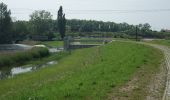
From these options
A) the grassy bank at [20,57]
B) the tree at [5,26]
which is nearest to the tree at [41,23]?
the tree at [5,26]

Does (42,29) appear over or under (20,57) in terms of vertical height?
over

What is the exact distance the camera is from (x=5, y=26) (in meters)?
107

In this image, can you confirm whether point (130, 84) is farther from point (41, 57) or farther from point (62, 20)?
point (62, 20)

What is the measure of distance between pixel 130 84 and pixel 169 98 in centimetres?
391

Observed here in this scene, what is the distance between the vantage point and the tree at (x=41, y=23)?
136375mm

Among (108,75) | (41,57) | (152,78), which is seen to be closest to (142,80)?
(152,78)

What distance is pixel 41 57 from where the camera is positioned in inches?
2625

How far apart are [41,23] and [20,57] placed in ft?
277

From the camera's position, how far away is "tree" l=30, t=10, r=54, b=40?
13638cm

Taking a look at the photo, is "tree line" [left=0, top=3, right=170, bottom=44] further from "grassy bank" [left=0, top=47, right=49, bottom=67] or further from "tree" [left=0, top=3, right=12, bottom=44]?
"grassy bank" [left=0, top=47, right=49, bottom=67]

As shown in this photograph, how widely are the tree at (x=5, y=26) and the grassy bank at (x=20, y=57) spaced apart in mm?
37181

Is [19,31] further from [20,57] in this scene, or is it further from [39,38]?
[20,57]

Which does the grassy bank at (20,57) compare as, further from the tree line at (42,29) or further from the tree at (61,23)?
the tree at (61,23)

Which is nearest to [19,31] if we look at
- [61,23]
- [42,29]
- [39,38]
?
[39,38]
